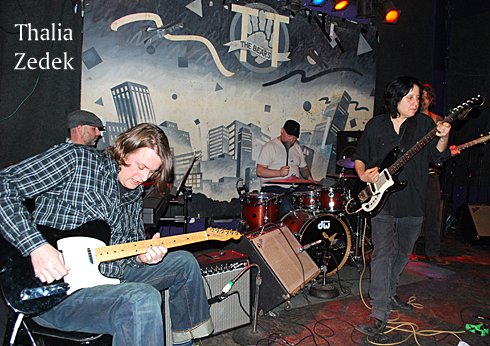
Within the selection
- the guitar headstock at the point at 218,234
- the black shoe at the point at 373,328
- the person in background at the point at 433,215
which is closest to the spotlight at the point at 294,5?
the person in background at the point at 433,215

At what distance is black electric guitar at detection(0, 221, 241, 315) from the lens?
1394mm

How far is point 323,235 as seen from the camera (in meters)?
3.64

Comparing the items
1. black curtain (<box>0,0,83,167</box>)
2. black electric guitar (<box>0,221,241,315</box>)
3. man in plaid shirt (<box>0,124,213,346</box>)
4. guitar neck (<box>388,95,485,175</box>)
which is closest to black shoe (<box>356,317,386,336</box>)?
guitar neck (<box>388,95,485,175</box>)

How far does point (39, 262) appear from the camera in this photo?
55.9 inches

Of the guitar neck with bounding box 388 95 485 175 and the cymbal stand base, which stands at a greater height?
the guitar neck with bounding box 388 95 485 175

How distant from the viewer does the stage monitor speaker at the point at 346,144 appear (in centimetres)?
552

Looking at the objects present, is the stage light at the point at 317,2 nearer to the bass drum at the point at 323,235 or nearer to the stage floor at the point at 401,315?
the bass drum at the point at 323,235

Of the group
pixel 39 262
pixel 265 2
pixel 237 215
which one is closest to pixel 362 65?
pixel 265 2

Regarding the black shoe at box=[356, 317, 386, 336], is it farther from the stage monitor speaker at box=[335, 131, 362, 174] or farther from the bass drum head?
the stage monitor speaker at box=[335, 131, 362, 174]

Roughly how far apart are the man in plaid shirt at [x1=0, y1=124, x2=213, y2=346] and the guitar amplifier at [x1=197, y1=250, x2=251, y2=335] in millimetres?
327

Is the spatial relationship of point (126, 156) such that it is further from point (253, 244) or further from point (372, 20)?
point (372, 20)

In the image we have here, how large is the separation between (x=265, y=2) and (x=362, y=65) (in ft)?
7.55

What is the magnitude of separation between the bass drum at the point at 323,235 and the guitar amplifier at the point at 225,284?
1052 mm

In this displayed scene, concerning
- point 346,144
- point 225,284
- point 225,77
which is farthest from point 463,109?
point 225,77
